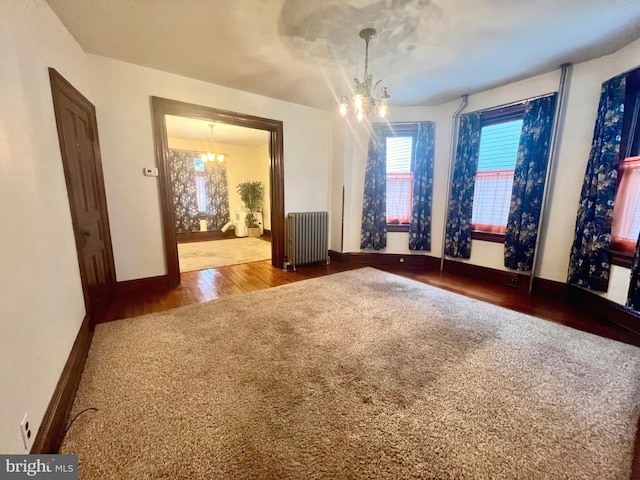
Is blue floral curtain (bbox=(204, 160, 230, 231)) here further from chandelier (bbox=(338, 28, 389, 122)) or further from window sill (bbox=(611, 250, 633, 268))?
window sill (bbox=(611, 250, 633, 268))

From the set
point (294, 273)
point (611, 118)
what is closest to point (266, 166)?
point (294, 273)

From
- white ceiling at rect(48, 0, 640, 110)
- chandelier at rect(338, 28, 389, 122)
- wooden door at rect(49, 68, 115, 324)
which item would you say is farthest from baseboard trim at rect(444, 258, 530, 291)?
wooden door at rect(49, 68, 115, 324)

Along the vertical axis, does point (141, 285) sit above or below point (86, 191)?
below

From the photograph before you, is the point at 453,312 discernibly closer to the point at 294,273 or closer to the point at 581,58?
the point at 294,273

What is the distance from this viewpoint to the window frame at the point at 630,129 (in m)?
2.34

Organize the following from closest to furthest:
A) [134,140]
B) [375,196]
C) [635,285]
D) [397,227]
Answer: [635,285], [134,140], [375,196], [397,227]

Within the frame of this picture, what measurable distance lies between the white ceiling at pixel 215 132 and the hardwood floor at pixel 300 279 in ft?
9.39

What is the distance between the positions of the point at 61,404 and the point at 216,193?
20.5ft

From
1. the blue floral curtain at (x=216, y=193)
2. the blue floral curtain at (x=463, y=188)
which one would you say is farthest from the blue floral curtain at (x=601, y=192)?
the blue floral curtain at (x=216, y=193)

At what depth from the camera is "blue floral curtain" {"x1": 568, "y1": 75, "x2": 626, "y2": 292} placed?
2404 mm

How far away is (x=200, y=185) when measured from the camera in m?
6.77

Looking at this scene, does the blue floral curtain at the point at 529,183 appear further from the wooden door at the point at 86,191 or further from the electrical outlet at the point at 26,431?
the wooden door at the point at 86,191

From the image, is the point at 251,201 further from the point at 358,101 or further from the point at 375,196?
the point at 358,101

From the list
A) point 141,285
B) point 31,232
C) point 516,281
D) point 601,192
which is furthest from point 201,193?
point 601,192
